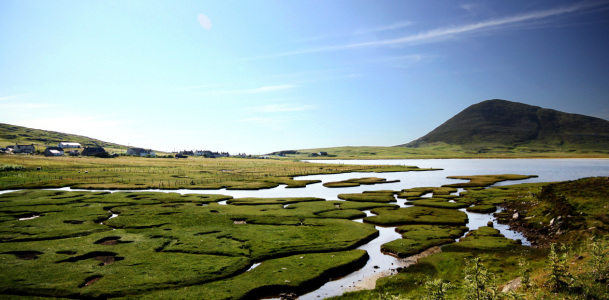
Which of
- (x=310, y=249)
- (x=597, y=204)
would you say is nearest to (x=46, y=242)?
(x=310, y=249)

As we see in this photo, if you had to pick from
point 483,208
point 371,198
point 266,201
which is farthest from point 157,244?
point 483,208

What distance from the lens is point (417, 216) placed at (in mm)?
50156

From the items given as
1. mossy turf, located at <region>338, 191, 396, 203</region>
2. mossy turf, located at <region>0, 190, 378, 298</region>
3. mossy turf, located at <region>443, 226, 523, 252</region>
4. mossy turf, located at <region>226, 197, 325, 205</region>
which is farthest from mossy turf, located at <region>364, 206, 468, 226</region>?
mossy turf, located at <region>226, 197, 325, 205</region>

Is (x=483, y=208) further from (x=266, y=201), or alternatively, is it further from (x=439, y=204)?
(x=266, y=201)

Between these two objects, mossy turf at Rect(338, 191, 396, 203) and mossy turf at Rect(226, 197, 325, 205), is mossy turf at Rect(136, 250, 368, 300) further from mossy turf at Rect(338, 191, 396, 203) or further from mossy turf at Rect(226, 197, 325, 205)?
mossy turf at Rect(338, 191, 396, 203)

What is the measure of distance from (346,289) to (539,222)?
1262 inches

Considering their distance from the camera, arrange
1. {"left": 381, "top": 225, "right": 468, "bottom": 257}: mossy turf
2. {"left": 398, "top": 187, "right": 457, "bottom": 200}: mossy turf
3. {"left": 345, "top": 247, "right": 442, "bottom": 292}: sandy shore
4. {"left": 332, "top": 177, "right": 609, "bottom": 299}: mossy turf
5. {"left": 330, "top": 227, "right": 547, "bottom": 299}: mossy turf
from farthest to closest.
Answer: {"left": 398, "top": 187, "right": 457, "bottom": 200}: mossy turf
{"left": 381, "top": 225, "right": 468, "bottom": 257}: mossy turf
{"left": 345, "top": 247, "right": 442, "bottom": 292}: sandy shore
{"left": 330, "top": 227, "right": 547, "bottom": 299}: mossy turf
{"left": 332, "top": 177, "right": 609, "bottom": 299}: mossy turf

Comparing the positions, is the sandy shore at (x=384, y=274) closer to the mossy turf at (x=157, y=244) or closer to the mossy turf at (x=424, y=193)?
the mossy turf at (x=157, y=244)

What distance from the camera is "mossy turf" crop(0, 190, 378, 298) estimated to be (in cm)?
2442

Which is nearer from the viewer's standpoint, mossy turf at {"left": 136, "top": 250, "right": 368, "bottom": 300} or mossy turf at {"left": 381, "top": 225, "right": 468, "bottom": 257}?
mossy turf at {"left": 136, "top": 250, "right": 368, "bottom": 300}

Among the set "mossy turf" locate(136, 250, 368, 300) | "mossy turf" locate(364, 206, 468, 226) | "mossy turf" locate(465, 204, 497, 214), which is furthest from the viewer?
"mossy turf" locate(465, 204, 497, 214)

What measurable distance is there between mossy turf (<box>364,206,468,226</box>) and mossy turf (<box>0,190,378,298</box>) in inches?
161

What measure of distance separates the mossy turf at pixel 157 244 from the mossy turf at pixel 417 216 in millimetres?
4096

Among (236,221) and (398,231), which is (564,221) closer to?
(398,231)
